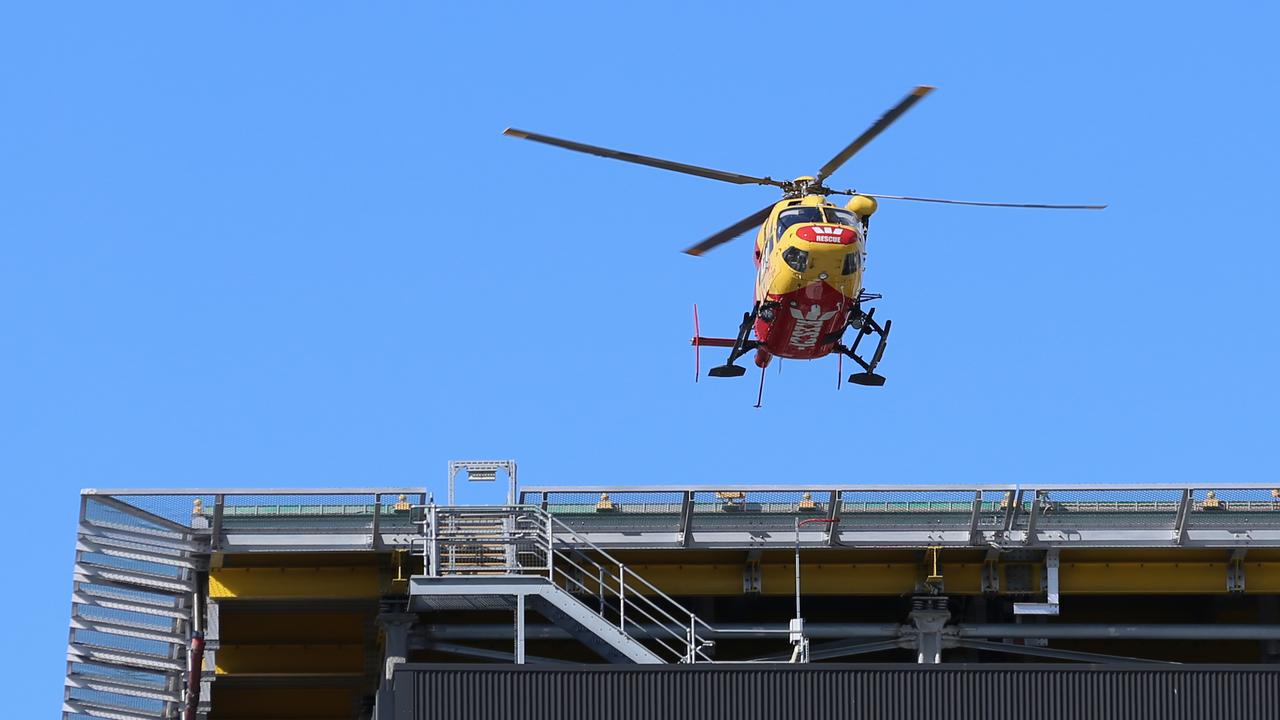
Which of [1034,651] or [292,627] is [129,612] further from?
[1034,651]

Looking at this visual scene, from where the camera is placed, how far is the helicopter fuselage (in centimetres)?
5403

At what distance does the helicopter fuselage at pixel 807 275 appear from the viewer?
54.0m

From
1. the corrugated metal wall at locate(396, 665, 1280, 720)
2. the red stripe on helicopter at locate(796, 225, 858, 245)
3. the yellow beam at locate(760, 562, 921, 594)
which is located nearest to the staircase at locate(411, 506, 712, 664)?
the corrugated metal wall at locate(396, 665, 1280, 720)

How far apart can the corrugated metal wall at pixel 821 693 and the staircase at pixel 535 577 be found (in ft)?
5.19

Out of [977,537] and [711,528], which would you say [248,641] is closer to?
[711,528]

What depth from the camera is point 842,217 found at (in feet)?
179

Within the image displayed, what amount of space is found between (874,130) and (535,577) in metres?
13.1

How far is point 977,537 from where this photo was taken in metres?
50.4

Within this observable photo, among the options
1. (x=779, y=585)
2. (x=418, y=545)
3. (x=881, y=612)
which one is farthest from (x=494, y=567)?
(x=881, y=612)

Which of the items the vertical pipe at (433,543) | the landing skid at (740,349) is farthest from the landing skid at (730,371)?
the vertical pipe at (433,543)

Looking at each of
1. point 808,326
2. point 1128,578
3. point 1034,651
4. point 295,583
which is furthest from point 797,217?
point 295,583

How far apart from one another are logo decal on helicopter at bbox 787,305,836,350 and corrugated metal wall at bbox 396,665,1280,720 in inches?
505

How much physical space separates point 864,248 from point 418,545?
38.7 feet

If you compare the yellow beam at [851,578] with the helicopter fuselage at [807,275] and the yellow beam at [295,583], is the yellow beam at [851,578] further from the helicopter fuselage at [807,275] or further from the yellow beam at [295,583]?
the yellow beam at [295,583]
